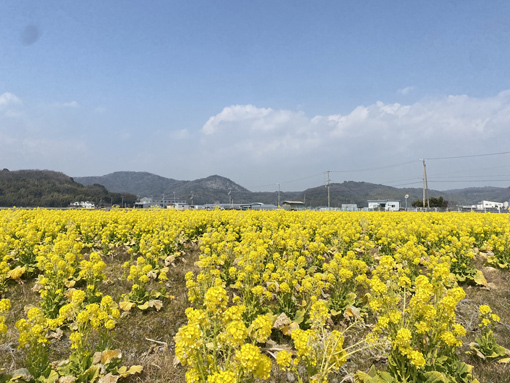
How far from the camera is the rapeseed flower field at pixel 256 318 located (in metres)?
2.91

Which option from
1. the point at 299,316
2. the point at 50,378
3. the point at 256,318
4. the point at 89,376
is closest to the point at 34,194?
the point at 50,378

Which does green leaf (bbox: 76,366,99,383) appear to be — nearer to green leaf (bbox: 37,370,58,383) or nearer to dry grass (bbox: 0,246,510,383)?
green leaf (bbox: 37,370,58,383)

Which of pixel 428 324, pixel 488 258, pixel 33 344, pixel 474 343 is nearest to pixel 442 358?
pixel 428 324

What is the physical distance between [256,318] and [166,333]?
2975 millimetres

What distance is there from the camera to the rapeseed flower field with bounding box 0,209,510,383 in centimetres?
291

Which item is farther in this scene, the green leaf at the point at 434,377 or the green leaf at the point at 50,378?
the green leaf at the point at 50,378

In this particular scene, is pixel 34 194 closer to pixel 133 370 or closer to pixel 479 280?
pixel 133 370

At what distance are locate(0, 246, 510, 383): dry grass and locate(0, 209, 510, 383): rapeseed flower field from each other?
2 cm

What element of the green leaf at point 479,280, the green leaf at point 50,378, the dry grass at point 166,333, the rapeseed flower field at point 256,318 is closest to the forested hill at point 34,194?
the dry grass at point 166,333

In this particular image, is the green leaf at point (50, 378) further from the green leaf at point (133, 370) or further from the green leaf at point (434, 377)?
the green leaf at point (434, 377)

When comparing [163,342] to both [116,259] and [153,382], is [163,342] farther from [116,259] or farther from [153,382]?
[116,259]

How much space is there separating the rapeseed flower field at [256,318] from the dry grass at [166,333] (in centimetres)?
2

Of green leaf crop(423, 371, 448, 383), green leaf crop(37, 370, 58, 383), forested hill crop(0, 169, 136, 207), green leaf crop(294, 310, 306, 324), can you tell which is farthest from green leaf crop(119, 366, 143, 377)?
forested hill crop(0, 169, 136, 207)

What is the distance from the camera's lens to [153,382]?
389 cm
